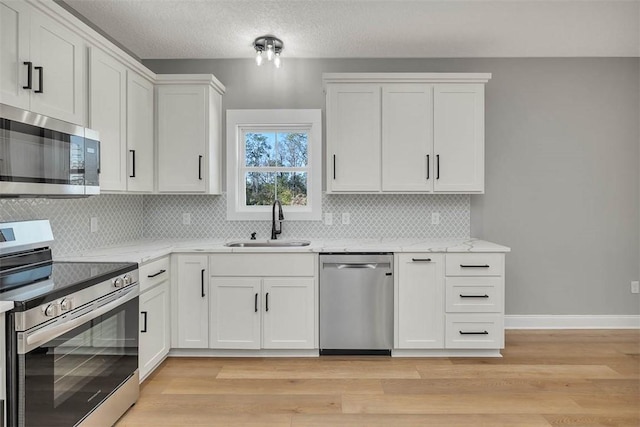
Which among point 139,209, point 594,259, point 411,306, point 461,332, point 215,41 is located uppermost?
point 215,41

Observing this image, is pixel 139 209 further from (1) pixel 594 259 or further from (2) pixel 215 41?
(1) pixel 594 259

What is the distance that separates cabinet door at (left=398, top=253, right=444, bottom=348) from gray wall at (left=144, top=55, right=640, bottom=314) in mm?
956

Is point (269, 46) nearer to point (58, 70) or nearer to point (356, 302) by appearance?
point (58, 70)

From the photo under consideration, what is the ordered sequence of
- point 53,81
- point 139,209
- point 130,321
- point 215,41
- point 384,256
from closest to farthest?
point 53,81
point 130,321
point 384,256
point 215,41
point 139,209

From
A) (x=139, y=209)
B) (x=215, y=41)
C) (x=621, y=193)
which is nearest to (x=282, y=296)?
(x=139, y=209)

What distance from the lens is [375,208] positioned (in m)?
3.80

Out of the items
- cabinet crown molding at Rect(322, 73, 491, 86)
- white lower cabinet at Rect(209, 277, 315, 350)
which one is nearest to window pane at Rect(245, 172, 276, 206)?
white lower cabinet at Rect(209, 277, 315, 350)

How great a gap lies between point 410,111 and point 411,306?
162cm

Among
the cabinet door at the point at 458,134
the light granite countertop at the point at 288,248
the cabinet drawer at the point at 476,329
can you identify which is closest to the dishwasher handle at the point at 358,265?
the light granite countertop at the point at 288,248

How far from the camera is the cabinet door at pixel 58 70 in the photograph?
6.65 feet

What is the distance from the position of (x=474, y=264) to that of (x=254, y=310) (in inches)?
68.9

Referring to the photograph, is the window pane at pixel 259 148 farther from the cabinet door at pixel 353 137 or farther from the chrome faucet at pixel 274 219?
the cabinet door at pixel 353 137

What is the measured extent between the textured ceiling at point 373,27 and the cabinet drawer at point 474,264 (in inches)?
71.0

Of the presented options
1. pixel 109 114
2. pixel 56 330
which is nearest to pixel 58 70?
pixel 109 114
